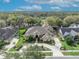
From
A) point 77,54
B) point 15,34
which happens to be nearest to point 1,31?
point 15,34

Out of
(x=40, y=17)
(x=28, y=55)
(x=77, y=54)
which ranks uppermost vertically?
(x=40, y=17)

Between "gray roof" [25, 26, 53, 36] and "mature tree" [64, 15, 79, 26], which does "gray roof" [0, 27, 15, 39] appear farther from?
"mature tree" [64, 15, 79, 26]

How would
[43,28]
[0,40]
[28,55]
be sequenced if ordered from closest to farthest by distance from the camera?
1. [28,55]
2. [0,40]
3. [43,28]

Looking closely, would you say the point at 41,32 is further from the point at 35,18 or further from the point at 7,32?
the point at 7,32

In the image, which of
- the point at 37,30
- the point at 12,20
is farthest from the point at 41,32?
the point at 12,20

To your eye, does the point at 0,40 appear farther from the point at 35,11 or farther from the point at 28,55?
the point at 28,55

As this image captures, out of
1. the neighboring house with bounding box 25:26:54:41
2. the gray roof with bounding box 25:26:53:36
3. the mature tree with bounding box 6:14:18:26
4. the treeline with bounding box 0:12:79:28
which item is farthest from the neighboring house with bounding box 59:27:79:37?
the mature tree with bounding box 6:14:18:26
